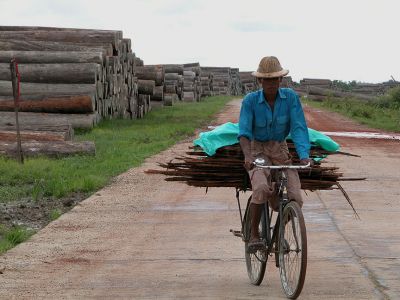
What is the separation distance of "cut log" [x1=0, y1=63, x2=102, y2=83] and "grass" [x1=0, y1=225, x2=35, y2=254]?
1374 cm

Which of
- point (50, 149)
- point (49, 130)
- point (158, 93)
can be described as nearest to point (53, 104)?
point (49, 130)

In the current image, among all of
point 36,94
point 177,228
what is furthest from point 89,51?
point 177,228

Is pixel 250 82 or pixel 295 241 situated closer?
pixel 295 241

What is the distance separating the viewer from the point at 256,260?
7.09 metres

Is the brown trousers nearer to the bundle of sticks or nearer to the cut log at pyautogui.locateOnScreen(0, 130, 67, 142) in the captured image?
the bundle of sticks

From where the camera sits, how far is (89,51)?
81.8ft

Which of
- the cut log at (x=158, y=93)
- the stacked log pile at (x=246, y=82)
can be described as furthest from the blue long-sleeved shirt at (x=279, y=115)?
the stacked log pile at (x=246, y=82)

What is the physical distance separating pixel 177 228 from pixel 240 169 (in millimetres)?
2504

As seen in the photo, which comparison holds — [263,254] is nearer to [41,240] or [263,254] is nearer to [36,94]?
[41,240]

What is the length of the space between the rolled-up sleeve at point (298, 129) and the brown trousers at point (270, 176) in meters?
0.17

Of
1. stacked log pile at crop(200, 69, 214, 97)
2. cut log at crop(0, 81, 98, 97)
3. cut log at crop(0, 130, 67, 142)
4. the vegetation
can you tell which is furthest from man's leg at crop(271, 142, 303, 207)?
stacked log pile at crop(200, 69, 214, 97)

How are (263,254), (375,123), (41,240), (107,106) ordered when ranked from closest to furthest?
(263,254)
(41,240)
(107,106)
(375,123)

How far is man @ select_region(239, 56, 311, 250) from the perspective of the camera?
6778mm

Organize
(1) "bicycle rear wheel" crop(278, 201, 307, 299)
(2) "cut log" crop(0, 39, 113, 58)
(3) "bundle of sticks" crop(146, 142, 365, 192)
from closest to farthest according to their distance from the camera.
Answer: (1) "bicycle rear wheel" crop(278, 201, 307, 299) → (3) "bundle of sticks" crop(146, 142, 365, 192) → (2) "cut log" crop(0, 39, 113, 58)
